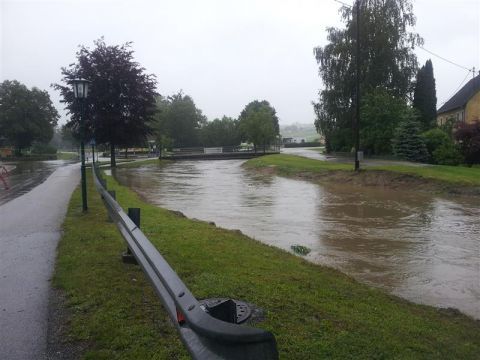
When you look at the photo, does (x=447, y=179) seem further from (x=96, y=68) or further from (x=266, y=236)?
(x=96, y=68)

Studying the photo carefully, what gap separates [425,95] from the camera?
4578cm

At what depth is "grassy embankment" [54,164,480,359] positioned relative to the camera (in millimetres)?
3930

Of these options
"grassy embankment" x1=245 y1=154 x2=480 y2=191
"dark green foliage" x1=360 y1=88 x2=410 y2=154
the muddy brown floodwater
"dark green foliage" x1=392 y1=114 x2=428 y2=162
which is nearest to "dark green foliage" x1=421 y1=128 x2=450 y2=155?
"dark green foliage" x1=392 y1=114 x2=428 y2=162

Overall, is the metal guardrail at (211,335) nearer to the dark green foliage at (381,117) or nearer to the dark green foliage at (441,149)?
the dark green foliage at (441,149)

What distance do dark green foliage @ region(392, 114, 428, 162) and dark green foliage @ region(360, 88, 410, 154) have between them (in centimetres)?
265

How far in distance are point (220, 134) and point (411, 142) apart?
176ft

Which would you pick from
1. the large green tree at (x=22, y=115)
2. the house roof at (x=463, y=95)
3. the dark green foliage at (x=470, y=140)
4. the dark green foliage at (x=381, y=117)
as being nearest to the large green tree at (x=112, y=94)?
the dark green foliage at (x=381, y=117)

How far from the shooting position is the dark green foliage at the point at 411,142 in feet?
100

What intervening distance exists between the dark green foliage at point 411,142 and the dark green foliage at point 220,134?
51.9m

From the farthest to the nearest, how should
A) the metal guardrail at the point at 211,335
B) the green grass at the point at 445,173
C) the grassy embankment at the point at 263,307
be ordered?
the green grass at the point at 445,173 → the grassy embankment at the point at 263,307 → the metal guardrail at the point at 211,335

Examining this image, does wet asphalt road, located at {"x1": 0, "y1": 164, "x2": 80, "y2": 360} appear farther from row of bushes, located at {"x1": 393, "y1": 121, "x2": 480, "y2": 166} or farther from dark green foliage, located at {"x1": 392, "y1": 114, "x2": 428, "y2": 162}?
dark green foliage, located at {"x1": 392, "y1": 114, "x2": 428, "y2": 162}

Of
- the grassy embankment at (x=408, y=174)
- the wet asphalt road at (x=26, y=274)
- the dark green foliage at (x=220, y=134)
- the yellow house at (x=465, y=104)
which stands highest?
the yellow house at (x=465, y=104)

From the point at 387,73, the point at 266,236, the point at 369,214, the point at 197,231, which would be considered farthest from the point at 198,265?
the point at 387,73

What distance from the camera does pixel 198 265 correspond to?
21.3 ft
